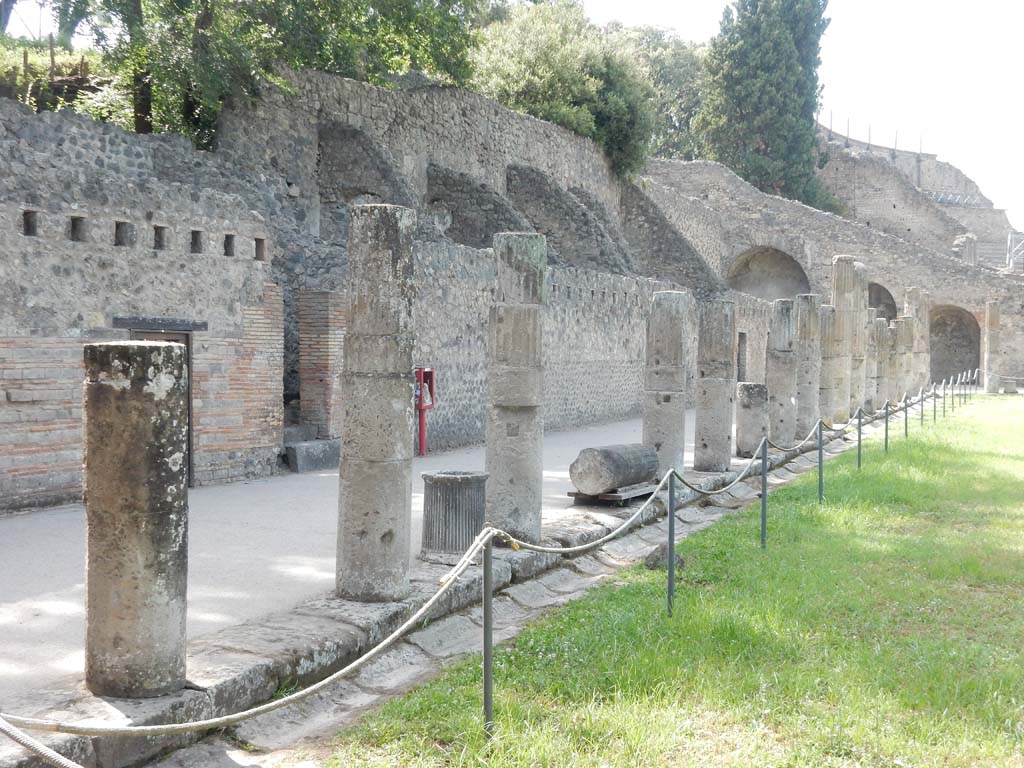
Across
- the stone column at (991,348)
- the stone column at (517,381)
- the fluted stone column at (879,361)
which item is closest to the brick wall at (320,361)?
the stone column at (517,381)

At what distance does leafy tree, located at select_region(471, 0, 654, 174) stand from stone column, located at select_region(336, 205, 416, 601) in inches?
893

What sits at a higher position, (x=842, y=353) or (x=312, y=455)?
(x=842, y=353)

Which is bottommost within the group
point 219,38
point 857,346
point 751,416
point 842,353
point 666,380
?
point 751,416

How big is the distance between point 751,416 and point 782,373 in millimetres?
1566

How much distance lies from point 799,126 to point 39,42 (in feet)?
107

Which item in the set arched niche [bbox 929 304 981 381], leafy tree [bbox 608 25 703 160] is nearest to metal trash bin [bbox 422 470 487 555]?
arched niche [bbox 929 304 981 381]

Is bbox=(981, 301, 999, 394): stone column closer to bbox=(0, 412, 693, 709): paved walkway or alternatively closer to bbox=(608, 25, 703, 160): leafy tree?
bbox=(608, 25, 703, 160): leafy tree

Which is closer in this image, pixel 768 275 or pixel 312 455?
pixel 312 455

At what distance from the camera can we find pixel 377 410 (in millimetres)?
6645

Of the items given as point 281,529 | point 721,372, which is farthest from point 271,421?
point 721,372

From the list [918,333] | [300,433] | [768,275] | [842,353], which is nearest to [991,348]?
[918,333]

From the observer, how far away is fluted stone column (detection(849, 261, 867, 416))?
23719mm

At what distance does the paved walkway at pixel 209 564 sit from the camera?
5531mm

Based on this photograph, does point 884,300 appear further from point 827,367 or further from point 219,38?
point 219,38
